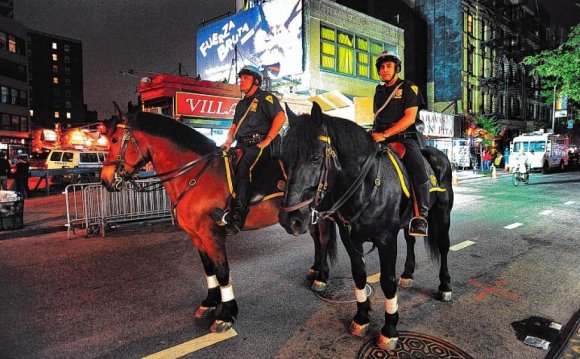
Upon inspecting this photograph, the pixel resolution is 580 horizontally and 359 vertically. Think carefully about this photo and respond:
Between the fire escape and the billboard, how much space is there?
2605cm

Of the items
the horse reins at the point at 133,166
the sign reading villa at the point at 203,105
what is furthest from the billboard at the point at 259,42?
the horse reins at the point at 133,166

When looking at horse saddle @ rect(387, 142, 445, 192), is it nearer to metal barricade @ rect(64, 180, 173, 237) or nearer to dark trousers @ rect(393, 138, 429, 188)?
dark trousers @ rect(393, 138, 429, 188)

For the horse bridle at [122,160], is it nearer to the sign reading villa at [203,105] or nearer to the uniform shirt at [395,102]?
the uniform shirt at [395,102]

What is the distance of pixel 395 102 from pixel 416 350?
2.60m

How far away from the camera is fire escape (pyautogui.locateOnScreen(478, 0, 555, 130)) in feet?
122

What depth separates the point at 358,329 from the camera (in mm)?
3600

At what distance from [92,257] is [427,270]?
633cm

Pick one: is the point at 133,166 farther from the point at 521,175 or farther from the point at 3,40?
the point at 3,40

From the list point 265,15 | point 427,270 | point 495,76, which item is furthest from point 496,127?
point 427,270

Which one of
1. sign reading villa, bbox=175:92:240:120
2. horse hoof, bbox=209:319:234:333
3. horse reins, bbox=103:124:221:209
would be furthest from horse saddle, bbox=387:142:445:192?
sign reading villa, bbox=175:92:240:120

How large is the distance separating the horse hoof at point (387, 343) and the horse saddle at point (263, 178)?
193 cm

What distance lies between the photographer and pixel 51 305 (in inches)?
179

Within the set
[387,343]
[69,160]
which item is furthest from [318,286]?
[69,160]

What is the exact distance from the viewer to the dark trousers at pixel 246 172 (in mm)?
3953
